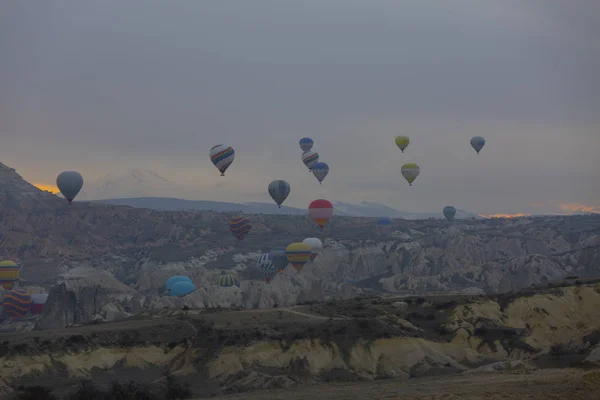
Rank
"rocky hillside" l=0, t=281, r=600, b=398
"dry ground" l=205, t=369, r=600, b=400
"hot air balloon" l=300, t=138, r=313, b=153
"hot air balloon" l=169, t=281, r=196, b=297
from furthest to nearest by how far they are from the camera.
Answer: "hot air balloon" l=300, t=138, r=313, b=153
"hot air balloon" l=169, t=281, r=196, b=297
"rocky hillside" l=0, t=281, r=600, b=398
"dry ground" l=205, t=369, r=600, b=400

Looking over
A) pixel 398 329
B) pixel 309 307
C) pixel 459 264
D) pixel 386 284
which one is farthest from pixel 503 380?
pixel 459 264

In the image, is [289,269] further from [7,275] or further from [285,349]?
[285,349]

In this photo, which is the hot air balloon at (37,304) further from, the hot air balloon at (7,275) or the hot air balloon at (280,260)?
the hot air balloon at (280,260)

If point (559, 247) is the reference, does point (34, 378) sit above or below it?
below

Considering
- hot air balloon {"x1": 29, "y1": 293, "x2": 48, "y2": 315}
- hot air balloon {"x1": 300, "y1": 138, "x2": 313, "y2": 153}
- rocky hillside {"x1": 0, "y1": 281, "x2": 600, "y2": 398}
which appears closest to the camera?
rocky hillside {"x1": 0, "y1": 281, "x2": 600, "y2": 398}

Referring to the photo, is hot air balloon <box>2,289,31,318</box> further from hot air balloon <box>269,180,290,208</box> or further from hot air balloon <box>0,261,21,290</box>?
hot air balloon <box>269,180,290,208</box>

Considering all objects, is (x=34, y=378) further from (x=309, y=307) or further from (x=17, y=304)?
(x=17, y=304)

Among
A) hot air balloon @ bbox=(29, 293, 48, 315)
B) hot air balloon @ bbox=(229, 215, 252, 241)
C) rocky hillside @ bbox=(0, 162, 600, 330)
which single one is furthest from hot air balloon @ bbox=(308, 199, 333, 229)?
hot air balloon @ bbox=(29, 293, 48, 315)
